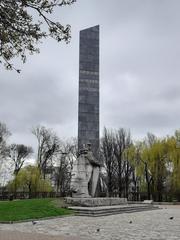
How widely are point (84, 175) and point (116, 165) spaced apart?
28660 mm

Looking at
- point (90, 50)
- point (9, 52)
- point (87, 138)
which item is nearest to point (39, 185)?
point (87, 138)

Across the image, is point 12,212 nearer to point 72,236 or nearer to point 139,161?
point 72,236

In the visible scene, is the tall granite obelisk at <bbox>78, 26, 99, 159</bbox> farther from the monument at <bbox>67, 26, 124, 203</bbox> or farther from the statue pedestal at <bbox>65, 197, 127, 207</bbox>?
the statue pedestal at <bbox>65, 197, 127, 207</bbox>

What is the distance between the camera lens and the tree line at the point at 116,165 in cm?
5019

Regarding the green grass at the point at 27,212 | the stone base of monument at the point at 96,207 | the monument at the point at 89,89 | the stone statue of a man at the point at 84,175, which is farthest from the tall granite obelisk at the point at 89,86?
the green grass at the point at 27,212

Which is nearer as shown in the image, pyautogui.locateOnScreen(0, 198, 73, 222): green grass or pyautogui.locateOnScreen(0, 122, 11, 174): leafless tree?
pyautogui.locateOnScreen(0, 198, 73, 222): green grass

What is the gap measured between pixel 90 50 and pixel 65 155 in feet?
77.2

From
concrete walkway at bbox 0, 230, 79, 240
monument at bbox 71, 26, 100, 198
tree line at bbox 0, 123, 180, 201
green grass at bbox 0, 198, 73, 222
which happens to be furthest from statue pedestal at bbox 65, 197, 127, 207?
monument at bbox 71, 26, 100, 198

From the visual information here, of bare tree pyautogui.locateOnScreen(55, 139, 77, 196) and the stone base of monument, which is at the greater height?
bare tree pyautogui.locateOnScreen(55, 139, 77, 196)

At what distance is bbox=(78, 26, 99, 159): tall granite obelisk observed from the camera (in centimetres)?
6650

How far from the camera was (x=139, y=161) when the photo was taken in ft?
174

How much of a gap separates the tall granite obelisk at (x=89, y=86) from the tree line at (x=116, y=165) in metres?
4.00

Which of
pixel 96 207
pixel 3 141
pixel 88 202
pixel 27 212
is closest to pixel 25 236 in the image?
pixel 27 212

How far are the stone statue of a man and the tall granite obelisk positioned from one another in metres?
32.9
